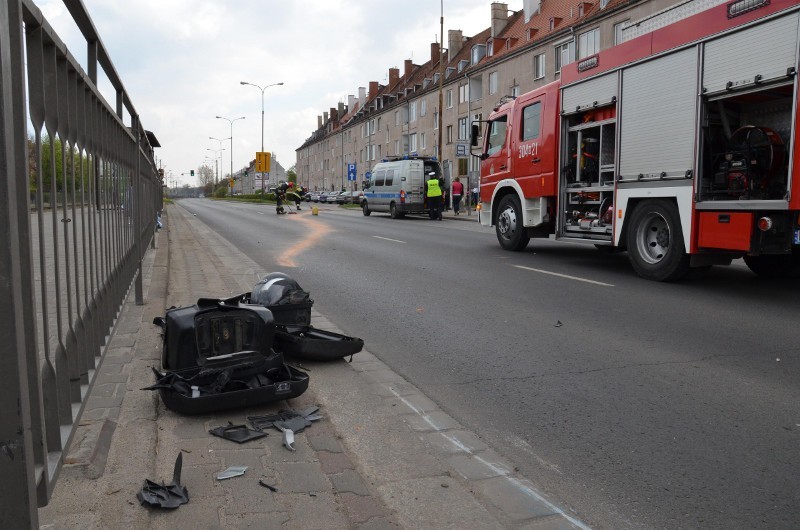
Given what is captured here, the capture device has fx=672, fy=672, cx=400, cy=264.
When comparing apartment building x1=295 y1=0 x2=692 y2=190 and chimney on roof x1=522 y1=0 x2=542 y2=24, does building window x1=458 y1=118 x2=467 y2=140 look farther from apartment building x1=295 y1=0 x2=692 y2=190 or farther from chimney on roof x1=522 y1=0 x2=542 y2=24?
chimney on roof x1=522 y1=0 x2=542 y2=24

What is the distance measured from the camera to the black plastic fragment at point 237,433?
10.7ft

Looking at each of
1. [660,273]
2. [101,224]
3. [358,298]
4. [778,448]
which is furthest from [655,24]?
[101,224]

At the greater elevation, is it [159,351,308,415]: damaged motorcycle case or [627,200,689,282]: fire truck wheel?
[627,200,689,282]: fire truck wheel

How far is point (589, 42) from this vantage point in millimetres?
37250

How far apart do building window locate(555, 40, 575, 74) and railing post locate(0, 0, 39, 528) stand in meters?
39.4

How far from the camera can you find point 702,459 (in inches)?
130

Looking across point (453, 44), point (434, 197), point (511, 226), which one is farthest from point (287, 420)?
point (453, 44)

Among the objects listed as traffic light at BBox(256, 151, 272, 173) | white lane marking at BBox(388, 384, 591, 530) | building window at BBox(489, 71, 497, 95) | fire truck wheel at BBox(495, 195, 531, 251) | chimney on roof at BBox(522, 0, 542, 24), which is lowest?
white lane marking at BBox(388, 384, 591, 530)

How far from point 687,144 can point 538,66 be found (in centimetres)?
3613

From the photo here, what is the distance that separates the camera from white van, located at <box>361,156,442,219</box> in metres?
30.2

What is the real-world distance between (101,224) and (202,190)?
573ft

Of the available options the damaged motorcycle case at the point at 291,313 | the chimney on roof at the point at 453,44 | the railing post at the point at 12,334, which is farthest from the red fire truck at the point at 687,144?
the chimney on roof at the point at 453,44

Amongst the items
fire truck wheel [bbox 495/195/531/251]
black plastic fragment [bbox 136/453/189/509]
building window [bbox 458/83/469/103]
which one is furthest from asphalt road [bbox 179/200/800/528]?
building window [bbox 458/83/469/103]

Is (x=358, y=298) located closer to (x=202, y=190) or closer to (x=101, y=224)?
(x=101, y=224)
